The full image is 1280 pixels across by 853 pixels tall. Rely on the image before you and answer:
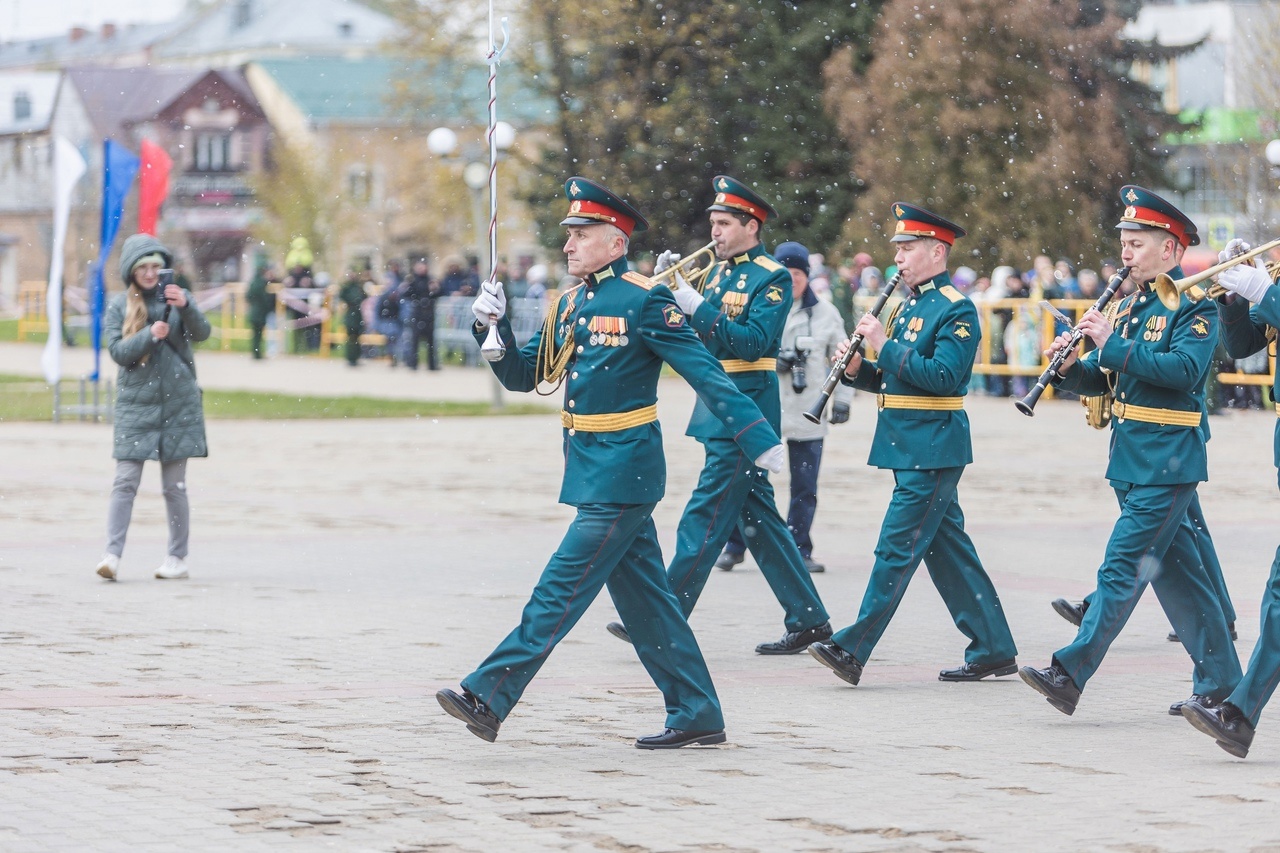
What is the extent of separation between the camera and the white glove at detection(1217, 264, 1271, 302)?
6.71 m

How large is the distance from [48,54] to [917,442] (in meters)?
99.6

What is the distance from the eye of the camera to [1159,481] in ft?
24.0

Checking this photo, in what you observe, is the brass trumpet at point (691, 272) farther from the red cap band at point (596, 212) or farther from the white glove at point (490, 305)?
the white glove at point (490, 305)

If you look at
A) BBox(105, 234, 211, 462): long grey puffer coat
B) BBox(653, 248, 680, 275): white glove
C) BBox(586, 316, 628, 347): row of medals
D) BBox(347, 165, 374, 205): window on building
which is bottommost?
BBox(105, 234, 211, 462): long grey puffer coat

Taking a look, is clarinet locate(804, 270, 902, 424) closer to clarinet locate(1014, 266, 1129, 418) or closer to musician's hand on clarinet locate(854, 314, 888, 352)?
musician's hand on clarinet locate(854, 314, 888, 352)

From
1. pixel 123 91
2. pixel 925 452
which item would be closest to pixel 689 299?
pixel 925 452

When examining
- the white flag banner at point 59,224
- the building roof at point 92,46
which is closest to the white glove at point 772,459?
the white flag banner at point 59,224

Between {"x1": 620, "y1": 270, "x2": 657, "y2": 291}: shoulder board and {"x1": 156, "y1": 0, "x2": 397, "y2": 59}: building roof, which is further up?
{"x1": 156, "y1": 0, "x2": 397, "y2": 59}: building roof

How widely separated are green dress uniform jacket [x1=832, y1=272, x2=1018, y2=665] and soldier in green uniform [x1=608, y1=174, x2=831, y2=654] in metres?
0.64

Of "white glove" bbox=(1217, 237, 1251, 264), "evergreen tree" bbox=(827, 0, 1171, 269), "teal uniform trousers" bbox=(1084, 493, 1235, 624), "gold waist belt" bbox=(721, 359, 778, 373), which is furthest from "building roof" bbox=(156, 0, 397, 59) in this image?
"white glove" bbox=(1217, 237, 1251, 264)

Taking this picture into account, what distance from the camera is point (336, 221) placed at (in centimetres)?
6253

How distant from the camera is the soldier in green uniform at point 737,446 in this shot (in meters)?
8.68

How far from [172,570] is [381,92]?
53.6 m

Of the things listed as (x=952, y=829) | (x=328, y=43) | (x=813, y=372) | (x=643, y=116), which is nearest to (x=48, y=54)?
(x=328, y=43)
